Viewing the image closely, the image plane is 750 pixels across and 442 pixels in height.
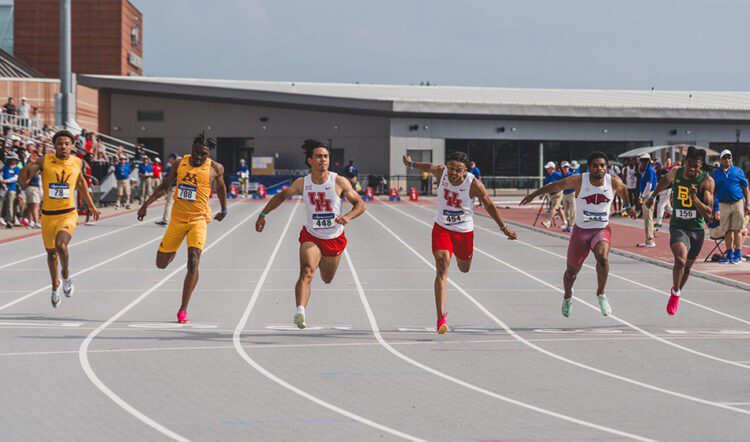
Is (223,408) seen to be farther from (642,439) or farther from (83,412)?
(642,439)

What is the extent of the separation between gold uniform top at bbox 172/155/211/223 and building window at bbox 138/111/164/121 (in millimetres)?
52658

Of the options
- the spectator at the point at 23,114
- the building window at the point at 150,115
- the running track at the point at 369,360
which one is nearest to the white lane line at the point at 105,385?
the running track at the point at 369,360

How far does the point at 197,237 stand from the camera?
10.3m

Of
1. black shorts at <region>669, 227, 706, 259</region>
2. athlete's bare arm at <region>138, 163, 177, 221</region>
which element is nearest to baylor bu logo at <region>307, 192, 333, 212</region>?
athlete's bare arm at <region>138, 163, 177, 221</region>

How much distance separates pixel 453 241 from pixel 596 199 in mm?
1756

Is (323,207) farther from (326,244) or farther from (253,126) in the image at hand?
(253,126)

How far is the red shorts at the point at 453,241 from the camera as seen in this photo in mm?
9906

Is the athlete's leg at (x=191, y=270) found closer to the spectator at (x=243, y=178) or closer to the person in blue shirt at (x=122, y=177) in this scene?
the person in blue shirt at (x=122, y=177)

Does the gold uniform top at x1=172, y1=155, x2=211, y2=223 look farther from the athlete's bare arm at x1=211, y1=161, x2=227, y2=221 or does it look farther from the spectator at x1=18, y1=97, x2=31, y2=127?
the spectator at x1=18, y1=97, x2=31, y2=127

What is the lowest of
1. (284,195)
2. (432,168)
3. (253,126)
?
(284,195)

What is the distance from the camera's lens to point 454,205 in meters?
9.93

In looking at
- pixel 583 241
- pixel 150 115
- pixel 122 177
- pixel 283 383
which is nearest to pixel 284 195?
pixel 283 383

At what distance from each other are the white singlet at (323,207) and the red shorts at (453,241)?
1.06 metres

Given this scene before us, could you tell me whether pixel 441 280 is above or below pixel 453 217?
below
